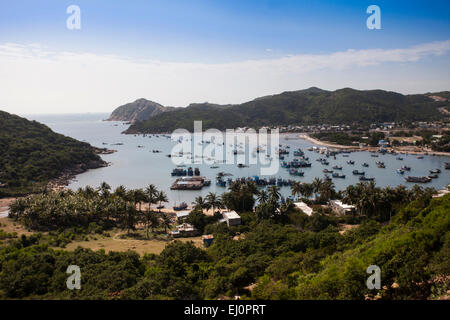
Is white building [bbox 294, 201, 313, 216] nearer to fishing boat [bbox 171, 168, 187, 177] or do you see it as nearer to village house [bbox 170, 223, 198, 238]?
village house [bbox 170, 223, 198, 238]

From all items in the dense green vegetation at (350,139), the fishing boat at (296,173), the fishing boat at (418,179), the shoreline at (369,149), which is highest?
the dense green vegetation at (350,139)

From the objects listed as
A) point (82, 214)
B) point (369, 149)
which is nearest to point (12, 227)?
point (82, 214)

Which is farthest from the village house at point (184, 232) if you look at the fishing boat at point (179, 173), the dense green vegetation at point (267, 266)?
the fishing boat at point (179, 173)

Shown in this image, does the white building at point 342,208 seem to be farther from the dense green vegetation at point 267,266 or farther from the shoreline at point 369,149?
the shoreline at point 369,149

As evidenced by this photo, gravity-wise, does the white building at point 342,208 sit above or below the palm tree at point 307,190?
below

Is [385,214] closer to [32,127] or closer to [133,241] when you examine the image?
[133,241]
